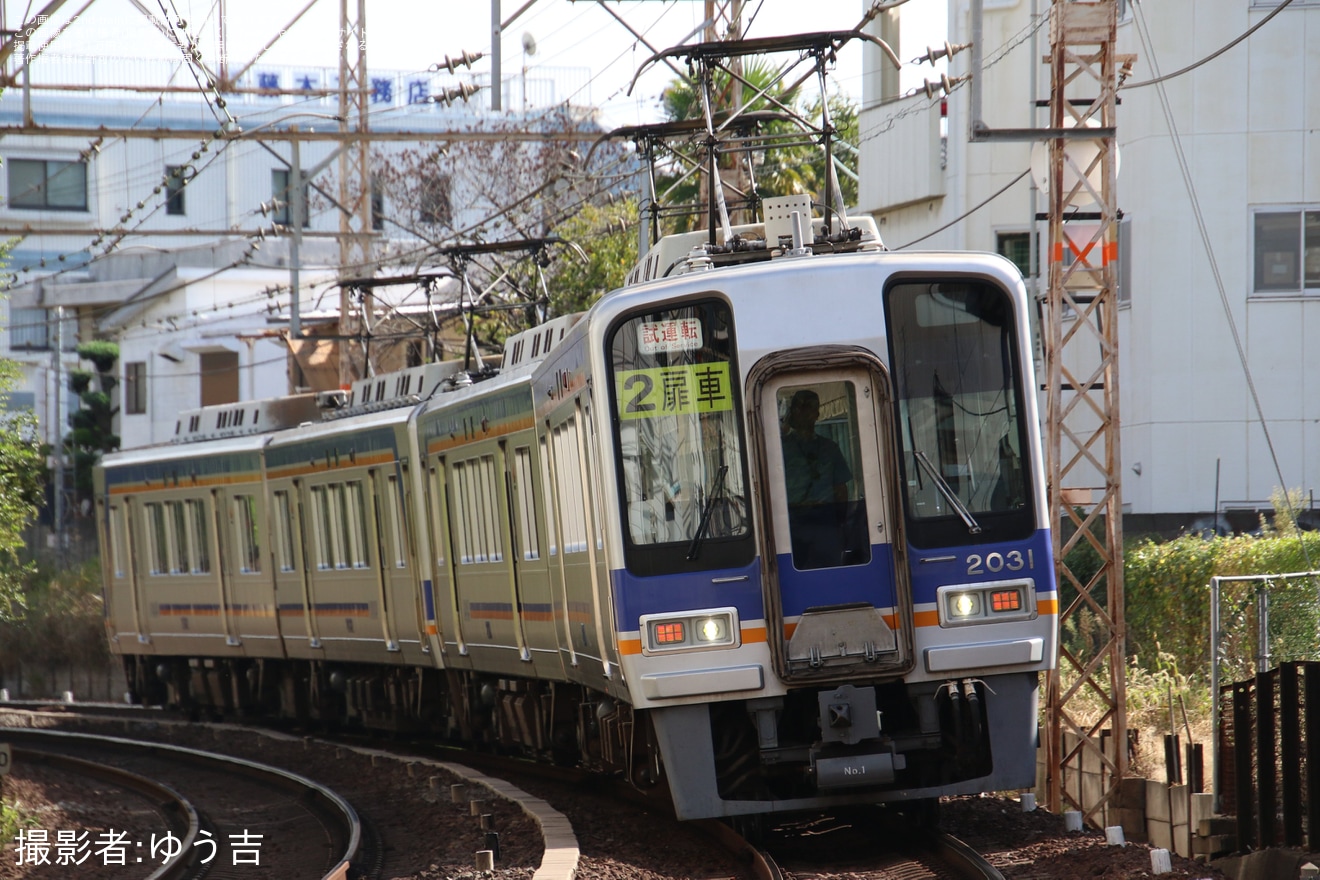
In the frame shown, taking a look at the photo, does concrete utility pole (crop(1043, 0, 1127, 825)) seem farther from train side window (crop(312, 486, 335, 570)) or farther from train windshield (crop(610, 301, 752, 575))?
train side window (crop(312, 486, 335, 570))

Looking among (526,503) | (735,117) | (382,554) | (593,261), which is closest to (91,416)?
(593,261)

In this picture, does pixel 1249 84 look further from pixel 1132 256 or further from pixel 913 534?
pixel 913 534

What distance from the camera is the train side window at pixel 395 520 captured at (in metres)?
15.9

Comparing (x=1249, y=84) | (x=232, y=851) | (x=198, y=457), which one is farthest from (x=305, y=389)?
(x=232, y=851)

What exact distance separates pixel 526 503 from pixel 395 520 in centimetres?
407

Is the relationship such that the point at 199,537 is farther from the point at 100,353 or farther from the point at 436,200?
the point at 100,353

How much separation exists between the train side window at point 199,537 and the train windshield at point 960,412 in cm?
1298

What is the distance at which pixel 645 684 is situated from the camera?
8.45 metres

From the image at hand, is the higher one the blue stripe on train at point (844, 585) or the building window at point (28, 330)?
the building window at point (28, 330)

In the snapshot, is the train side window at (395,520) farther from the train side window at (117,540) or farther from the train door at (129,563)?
the train side window at (117,540)

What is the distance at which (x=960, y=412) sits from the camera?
343 inches

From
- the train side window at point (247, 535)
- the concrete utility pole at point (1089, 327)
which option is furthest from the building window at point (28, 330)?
the concrete utility pole at point (1089, 327)

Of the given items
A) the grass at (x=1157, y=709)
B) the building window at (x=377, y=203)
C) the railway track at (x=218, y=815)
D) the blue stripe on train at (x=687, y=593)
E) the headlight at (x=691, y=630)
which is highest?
the building window at (x=377, y=203)

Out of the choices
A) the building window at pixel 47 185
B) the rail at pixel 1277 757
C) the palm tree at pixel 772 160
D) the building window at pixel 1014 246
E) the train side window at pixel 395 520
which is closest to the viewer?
the rail at pixel 1277 757
